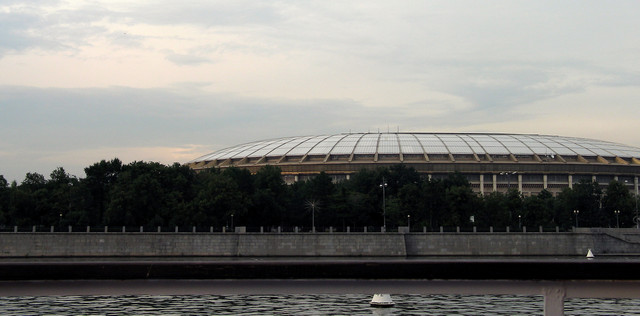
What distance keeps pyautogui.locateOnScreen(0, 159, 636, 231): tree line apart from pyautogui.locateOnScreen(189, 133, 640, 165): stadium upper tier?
13.8 meters

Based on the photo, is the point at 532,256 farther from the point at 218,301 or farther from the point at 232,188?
the point at 218,301

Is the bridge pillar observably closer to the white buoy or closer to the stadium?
the white buoy

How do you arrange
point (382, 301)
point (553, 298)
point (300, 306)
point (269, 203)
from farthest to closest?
point (269, 203) < point (382, 301) < point (300, 306) < point (553, 298)

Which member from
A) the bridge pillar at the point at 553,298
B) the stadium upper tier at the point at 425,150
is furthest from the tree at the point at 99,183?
the bridge pillar at the point at 553,298

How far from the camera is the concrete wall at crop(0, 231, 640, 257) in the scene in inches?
2638

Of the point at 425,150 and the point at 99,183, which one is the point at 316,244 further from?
the point at 425,150

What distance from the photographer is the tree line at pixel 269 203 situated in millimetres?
75062

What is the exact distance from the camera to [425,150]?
10162 cm

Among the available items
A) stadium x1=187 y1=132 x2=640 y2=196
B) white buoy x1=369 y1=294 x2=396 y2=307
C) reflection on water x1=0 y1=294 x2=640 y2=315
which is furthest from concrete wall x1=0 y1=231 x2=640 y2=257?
white buoy x1=369 y1=294 x2=396 y2=307

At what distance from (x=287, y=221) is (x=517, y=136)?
4720 centimetres

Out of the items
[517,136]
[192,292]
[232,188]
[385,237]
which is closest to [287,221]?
[232,188]

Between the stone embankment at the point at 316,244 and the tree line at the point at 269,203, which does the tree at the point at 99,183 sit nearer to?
the tree line at the point at 269,203

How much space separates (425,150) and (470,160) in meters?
6.11

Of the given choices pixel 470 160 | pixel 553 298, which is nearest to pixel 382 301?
pixel 553 298
